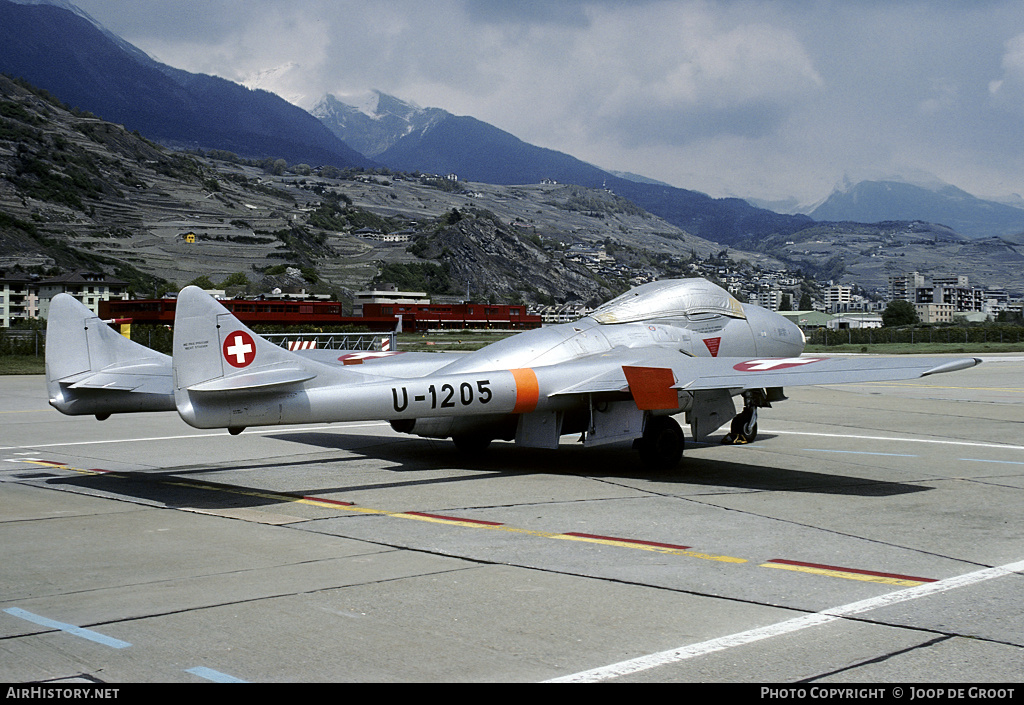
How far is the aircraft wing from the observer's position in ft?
40.8

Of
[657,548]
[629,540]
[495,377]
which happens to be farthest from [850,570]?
[495,377]

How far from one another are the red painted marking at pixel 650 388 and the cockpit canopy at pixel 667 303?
2.47 metres

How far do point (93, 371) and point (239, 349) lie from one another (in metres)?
3.07

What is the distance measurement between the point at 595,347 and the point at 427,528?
19.8ft

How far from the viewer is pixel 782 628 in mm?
6344

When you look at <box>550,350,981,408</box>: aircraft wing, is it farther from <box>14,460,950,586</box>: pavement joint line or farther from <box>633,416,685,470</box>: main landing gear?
<box>14,460,950,586</box>: pavement joint line

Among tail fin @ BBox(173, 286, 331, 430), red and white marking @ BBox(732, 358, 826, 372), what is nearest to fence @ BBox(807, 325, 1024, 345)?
red and white marking @ BBox(732, 358, 826, 372)

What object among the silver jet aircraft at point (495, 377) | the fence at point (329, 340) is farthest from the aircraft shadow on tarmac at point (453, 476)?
the fence at point (329, 340)

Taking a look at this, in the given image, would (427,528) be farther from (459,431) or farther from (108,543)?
(459,431)

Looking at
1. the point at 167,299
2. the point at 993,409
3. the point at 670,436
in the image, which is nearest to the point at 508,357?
the point at 670,436

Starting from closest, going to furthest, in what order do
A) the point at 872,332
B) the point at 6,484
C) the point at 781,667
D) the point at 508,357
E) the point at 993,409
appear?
the point at 781,667, the point at 6,484, the point at 508,357, the point at 993,409, the point at 872,332

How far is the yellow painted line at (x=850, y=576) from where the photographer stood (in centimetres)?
766

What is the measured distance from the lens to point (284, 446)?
17.1 metres

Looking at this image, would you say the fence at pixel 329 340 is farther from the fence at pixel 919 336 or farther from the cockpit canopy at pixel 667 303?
the fence at pixel 919 336
